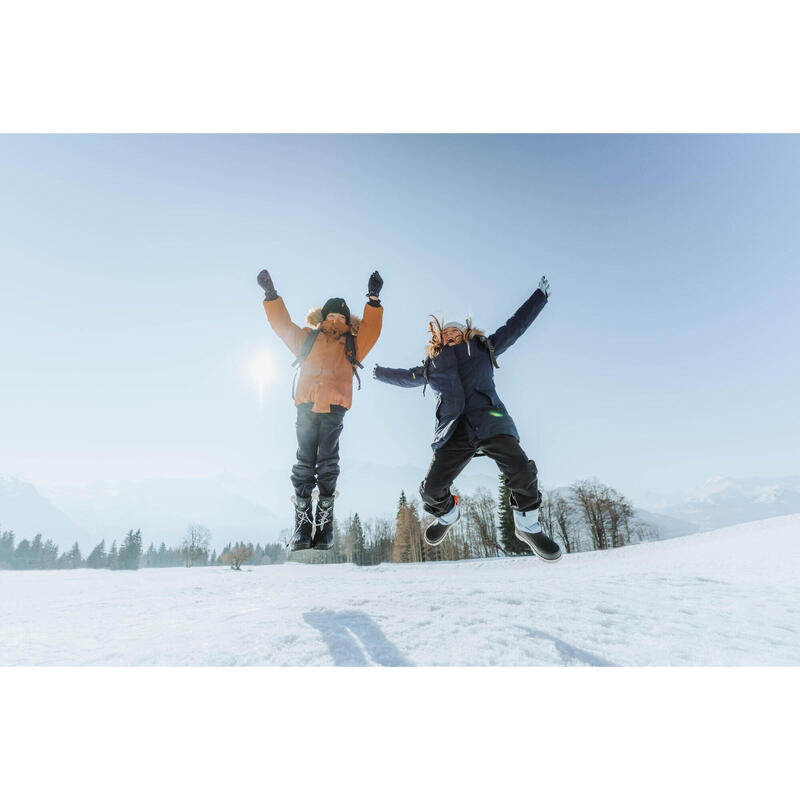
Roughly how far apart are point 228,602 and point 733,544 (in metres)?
20.0

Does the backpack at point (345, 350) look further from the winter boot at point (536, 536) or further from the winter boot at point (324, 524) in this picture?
the winter boot at point (536, 536)

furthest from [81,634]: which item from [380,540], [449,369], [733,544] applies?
[380,540]

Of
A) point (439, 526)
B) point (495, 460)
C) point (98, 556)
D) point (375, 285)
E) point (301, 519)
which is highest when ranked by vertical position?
point (98, 556)

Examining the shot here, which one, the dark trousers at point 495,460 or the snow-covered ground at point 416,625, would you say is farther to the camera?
the dark trousers at point 495,460

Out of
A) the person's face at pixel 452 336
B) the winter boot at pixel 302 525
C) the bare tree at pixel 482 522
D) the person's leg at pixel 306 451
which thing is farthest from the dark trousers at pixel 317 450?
the bare tree at pixel 482 522

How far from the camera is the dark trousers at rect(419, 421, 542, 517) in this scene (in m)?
4.16

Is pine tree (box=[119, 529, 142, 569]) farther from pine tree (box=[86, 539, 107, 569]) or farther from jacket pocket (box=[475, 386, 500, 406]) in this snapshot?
jacket pocket (box=[475, 386, 500, 406])

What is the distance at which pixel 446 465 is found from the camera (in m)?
4.34

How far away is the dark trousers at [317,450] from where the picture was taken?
4691 millimetres

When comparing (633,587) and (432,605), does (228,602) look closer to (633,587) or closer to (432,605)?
(432,605)

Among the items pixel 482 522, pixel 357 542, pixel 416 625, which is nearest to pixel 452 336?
pixel 416 625

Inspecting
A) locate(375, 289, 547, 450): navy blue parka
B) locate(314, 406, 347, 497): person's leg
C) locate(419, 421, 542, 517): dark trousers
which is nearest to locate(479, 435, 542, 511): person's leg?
locate(419, 421, 542, 517): dark trousers

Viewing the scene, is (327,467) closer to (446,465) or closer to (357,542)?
(446,465)

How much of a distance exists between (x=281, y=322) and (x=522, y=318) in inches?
121
